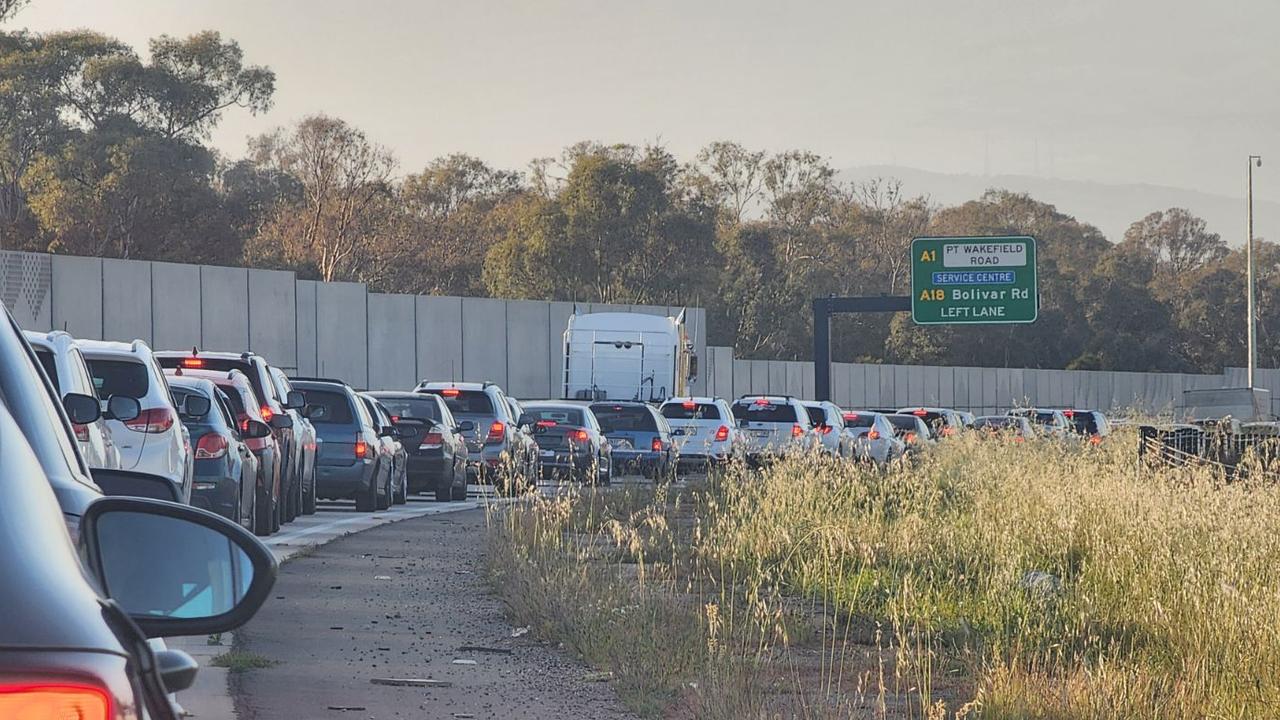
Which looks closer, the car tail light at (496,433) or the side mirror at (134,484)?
the side mirror at (134,484)

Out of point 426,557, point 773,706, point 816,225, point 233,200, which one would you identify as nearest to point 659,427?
point 426,557

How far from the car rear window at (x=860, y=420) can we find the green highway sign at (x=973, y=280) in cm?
751

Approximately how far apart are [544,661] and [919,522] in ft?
14.3

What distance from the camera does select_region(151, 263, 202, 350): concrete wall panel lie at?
149ft

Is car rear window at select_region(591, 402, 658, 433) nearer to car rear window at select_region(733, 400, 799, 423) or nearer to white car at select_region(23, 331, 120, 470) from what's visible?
car rear window at select_region(733, 400, 799, 423)

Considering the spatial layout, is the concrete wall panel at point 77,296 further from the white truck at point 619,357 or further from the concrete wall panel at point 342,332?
the white truck at point 619,357

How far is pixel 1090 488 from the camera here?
16656 millimetres

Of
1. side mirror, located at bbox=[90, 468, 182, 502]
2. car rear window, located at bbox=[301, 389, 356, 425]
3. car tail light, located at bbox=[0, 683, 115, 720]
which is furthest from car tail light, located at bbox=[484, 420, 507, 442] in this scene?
car tail light, located at bbox=[0, 683, 115, 720]

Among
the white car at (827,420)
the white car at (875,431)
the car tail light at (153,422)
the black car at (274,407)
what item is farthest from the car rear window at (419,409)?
the white car at (875,431)

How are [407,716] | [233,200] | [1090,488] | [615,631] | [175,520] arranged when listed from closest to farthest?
[175,520]
[407,716]
[615,631]
[1090,488]
[233,200]

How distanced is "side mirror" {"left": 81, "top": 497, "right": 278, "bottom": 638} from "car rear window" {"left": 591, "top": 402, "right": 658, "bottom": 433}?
33243 millimetres

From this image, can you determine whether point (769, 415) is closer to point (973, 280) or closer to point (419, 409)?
point (419, 409)

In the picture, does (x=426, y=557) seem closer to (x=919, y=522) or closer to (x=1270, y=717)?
(x=919, y=522)

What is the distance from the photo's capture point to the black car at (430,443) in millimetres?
28609
